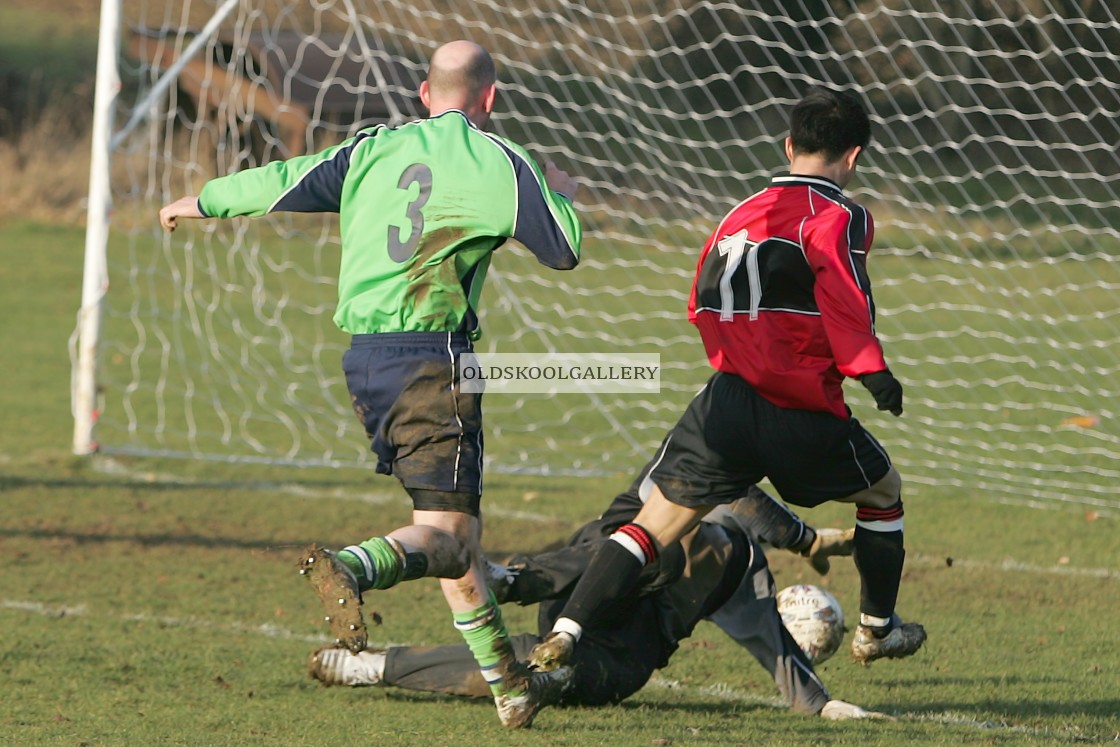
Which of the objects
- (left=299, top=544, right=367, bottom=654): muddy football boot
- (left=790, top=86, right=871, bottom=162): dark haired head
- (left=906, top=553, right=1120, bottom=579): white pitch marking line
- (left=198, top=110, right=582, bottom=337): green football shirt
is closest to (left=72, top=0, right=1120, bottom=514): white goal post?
(left=906, top=553, right=1120, bottom=579): white pitch marking line

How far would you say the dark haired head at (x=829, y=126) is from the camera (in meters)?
4.21

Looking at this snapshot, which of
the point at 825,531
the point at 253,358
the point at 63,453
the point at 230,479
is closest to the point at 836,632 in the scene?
the point at 825,531

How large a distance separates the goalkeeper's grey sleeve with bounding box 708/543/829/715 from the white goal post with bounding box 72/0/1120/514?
3620 millimetres

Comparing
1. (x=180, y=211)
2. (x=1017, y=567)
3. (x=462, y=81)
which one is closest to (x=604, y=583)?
(x=462, y=81)

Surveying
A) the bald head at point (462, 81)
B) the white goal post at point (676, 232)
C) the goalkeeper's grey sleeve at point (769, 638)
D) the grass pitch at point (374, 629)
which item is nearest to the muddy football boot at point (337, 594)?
the grass pitch at point (374, 629)

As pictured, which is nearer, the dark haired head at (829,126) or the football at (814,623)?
the dark haired head at (829,126)

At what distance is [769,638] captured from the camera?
422 cm

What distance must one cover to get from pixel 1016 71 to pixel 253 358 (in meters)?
5.50

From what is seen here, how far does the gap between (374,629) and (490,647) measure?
1.41 m

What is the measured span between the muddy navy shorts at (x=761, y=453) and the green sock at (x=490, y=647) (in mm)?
631

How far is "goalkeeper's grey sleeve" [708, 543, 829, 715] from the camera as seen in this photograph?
→ 4219 mm

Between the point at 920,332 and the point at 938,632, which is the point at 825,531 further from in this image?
the point at 920,332

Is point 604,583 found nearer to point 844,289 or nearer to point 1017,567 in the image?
point 844,289

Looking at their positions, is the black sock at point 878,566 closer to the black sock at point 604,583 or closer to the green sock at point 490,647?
the black sock at point 604,583
